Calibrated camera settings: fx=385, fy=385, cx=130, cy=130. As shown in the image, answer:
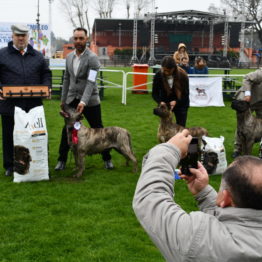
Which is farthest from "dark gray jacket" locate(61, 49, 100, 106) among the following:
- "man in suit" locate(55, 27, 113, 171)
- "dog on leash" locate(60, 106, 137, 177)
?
"dog on leash" locate(60, 106, 137, 177)

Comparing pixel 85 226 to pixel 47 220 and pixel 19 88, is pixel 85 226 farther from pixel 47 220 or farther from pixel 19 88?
pixel 19 88

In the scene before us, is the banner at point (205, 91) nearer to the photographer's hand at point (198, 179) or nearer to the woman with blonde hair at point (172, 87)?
the woman with blonde hair at point (172, 87)

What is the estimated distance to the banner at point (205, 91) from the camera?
1158 centimetres

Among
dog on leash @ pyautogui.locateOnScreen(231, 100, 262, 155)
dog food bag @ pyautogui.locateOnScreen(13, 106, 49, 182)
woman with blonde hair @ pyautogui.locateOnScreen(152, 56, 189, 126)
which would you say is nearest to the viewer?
dog food bag @ pyautogui.locateOnScreen(13, 106, 49, 182)

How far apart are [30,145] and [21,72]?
93cm

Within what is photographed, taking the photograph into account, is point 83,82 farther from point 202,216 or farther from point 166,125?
point 202,216

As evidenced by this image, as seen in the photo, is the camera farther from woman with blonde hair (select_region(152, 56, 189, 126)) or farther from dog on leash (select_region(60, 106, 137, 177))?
woman with blonde hair (select_region(152, 56, 189, 126))

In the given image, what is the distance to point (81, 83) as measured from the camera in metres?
5.20

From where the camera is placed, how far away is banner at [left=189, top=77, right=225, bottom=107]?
456 inches

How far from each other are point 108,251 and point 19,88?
7.99ft

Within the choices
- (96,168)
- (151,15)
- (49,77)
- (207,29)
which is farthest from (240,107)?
(207,29)

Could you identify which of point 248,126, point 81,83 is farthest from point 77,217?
point 248,126

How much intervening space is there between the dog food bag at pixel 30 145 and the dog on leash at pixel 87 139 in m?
0.38

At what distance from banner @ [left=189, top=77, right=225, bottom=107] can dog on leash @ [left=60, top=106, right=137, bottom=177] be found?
665 centimetres
